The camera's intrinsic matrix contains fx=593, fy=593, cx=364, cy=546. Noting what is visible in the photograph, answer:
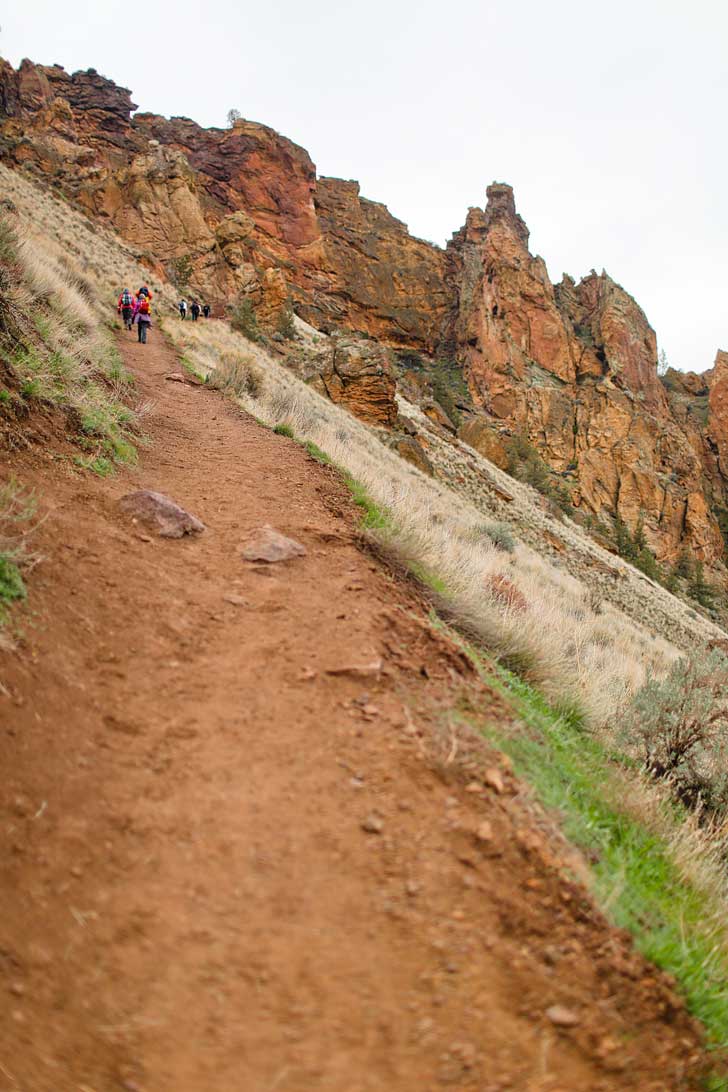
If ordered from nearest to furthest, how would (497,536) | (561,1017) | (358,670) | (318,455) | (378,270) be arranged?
(561,1017), (358,670), (318,455), (497,536), (378,270)

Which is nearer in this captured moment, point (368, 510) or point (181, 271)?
point (368, 510)

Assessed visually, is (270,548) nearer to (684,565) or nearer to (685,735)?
(685,735)

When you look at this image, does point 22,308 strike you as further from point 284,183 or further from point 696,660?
point 284,183

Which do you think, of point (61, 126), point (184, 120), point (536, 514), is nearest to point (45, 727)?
point (536, 514)

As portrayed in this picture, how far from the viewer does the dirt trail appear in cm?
146

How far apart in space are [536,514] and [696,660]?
862 inches

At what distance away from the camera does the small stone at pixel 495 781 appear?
7.55 feet

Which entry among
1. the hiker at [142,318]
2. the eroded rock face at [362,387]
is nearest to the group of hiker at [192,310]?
the eroded rock face at [362,387]

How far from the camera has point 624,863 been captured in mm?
2412

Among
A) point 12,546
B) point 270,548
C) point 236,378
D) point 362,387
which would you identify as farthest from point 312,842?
point 362,387

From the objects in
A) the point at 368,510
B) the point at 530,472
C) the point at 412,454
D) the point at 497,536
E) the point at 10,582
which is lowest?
the point at 10,582

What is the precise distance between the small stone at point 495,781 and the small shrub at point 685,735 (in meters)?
2.05

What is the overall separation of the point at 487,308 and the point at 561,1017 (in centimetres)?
7054

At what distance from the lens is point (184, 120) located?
67875mm
